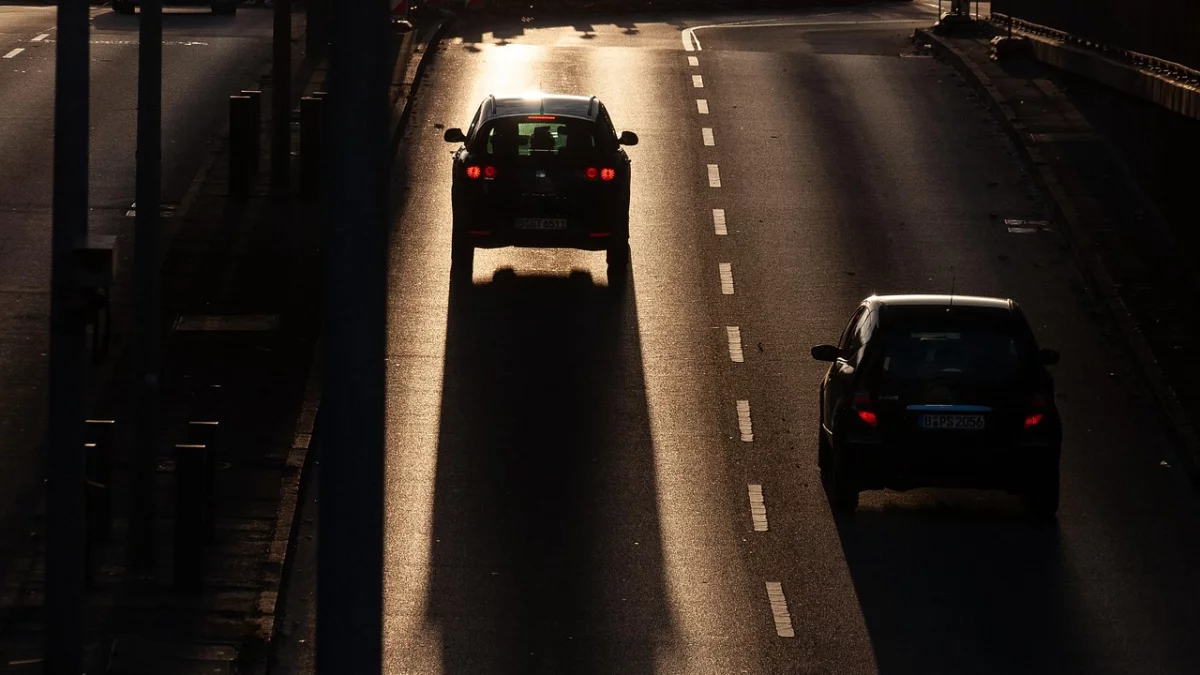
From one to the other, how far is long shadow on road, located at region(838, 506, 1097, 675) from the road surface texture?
0.03 meters

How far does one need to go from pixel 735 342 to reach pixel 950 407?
570 centimetres

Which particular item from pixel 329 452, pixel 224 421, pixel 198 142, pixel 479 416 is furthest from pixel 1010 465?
pixel 198 142

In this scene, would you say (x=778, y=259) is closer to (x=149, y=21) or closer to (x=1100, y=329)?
(x=1100, y=329)

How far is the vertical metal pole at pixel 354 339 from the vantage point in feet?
18.4

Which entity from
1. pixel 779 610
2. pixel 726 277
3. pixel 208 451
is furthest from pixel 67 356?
pixel 726 277

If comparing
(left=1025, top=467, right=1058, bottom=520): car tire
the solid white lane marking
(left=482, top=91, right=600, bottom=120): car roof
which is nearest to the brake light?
(left=1025, top=467, right=1058, bottom=520): car tire

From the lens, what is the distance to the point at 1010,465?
15.8 m

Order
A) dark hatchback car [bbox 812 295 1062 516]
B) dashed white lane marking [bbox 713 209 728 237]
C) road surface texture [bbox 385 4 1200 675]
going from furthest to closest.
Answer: dashed white lane marking [bbox 713 209 728 237] → dark hatchback car [bbox 812 295 1062 516] → road surface texture [bbox 385 4 1200 675]

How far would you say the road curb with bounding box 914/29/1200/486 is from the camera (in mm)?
18538

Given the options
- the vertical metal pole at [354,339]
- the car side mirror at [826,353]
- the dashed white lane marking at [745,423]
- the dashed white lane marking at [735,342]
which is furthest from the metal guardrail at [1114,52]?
the vertical metal pole at [354,339]

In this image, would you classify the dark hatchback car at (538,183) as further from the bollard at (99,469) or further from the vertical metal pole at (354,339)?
the vertical metal pole at (354,339)

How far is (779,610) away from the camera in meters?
14.1

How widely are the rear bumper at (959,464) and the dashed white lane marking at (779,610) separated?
1.60m

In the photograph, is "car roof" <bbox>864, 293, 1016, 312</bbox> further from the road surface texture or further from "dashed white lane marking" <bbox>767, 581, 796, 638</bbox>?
"dashed white lane marking" <bbox>767, 581, 796, 638</bbox>
